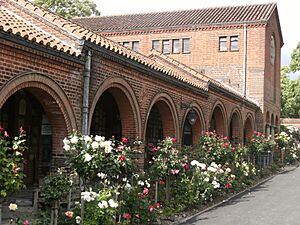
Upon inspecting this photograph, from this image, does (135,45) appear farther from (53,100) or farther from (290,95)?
(53,100)

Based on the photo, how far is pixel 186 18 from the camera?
1272 inches

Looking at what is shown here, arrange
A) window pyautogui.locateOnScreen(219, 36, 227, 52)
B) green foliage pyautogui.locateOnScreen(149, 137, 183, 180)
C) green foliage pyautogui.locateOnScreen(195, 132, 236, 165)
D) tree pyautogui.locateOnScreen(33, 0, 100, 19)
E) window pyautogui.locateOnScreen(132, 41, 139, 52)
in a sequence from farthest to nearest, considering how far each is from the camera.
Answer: tree pyautogui.locateOnScreen(33, 0, 100, 19) → window pyautogui.locateOnScreen(132, 41, 139, 52) → window pyautogui.locateOnScreen(219, 36, 227, 52) → green foliage pyautogui.locateOnScreen(195, 132, 236, 165) → green foliage pyautogui.locateOnScreen(149, 137, 183, 180)

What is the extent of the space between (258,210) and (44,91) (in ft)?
22.4

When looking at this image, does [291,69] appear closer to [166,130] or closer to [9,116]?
[166,130]

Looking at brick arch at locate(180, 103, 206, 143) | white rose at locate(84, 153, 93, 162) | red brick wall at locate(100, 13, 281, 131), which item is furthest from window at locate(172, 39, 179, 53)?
white rose at locate(84, 153, 93, 162)

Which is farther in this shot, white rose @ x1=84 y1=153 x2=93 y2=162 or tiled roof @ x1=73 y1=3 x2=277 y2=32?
tiled roof @ x1=73 y1=3 x2=277 y2=32

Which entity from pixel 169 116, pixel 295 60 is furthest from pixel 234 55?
pixel 295 60

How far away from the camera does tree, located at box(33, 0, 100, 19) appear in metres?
40.4

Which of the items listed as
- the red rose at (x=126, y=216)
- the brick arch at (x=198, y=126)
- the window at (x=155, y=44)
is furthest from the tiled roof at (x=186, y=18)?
the red rose at (x=126, y=216)

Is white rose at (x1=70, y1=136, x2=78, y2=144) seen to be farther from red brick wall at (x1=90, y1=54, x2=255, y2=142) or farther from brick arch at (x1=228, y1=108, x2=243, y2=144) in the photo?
brick arch at (x1=228, y1=108, x2=243, y2=144)

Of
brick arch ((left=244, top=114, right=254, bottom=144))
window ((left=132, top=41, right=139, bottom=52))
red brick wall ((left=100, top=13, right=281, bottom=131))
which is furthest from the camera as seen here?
window ((left=132, top=41, right=139, bottom=52))

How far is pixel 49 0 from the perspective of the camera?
40.1 meters

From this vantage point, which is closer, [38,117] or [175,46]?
[38,117]

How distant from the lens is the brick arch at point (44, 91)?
776 centimetres
